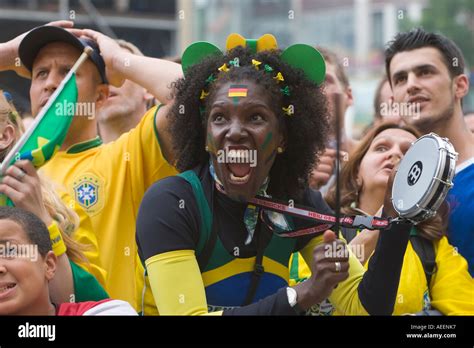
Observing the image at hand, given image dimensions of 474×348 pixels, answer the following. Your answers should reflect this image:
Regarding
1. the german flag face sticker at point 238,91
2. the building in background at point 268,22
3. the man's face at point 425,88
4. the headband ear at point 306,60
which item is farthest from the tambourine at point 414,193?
the building in background at point 268,22

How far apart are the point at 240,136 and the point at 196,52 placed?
51 cm

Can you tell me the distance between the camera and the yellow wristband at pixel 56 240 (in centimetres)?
348

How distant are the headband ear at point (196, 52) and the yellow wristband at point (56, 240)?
732 mm

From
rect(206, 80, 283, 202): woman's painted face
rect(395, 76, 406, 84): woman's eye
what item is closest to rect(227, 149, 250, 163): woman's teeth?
rect(206, 80, 283, 202): woman's painted face

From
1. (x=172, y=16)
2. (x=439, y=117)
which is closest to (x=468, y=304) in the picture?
(x=439, y=117)

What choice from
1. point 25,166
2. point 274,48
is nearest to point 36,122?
point 25,166

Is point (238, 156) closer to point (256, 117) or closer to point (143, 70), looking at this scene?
point (256, 117)

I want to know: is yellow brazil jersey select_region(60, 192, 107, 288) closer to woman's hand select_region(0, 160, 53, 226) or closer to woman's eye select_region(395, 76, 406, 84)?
woman's hand select_region(0, 160, 53, 226)

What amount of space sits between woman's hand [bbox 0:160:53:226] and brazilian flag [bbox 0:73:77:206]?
4 centimetres

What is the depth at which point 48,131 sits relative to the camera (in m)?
3.54

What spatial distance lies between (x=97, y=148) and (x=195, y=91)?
2.86ft

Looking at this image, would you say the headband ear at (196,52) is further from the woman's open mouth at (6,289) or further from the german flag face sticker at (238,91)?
the woman's open mouth at (6,289)

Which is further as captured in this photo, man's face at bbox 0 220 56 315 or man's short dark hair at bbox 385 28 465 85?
man's short dark hair at bbox 385 28 465 85

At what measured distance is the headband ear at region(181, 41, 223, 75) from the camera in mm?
3691
